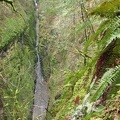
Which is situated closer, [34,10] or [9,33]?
[9,33]

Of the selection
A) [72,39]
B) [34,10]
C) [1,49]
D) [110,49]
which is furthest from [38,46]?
[110,49]

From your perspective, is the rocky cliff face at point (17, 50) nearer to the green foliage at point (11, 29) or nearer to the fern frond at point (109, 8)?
the green foliage at point (11, 29)

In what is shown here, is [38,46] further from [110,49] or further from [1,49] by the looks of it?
[110,49]

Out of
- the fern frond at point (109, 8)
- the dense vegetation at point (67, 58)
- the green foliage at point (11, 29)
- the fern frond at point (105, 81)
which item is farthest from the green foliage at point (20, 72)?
the fern frond at point (105, 81)

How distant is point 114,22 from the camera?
1442 mm

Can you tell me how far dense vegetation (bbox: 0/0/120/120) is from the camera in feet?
4.73

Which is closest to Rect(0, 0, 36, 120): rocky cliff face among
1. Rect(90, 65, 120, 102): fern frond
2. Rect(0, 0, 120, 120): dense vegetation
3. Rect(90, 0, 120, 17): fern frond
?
Rect(0, 0, 120, 120): dense vegetation

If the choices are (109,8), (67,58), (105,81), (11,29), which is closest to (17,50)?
(11,29)

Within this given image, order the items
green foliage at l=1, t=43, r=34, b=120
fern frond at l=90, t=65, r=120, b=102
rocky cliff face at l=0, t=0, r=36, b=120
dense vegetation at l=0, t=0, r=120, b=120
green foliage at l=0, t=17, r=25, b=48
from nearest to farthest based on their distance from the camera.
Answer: fern frond at l=90, t=65, r=120, b=102 → dense vegetation at l=0, t=0, r=120, b=120 → green foliage at l=1, t=43, r=34, b=120 → rocky cliff face at l=0, t=0, r=36, b=120 → green foliage at l=0, t=17, r=25, b=48

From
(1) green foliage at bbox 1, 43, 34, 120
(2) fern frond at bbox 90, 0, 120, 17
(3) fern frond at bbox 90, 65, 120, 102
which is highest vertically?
(1) green foliage at bbox 1, 43, 34, 120

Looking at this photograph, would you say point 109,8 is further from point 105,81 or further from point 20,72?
point 20,72

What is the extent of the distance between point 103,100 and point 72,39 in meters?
6.19

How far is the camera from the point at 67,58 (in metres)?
8.38

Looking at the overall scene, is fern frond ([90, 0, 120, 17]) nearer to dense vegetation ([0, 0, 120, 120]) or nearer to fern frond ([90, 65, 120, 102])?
dense vegetation ([0, 0, 120, 120])
